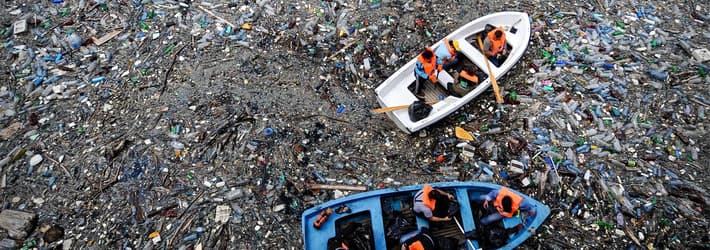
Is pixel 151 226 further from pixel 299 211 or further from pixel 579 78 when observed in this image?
pixel 579 78

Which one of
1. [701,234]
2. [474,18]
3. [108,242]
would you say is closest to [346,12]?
[474,18]

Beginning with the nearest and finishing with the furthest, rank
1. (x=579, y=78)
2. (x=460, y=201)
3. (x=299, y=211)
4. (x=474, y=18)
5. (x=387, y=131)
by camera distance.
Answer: (x=460, y=201) < (x=299, y=211) < (x=387, y=131) < (x=579, y=78) < (x=474, y=18)

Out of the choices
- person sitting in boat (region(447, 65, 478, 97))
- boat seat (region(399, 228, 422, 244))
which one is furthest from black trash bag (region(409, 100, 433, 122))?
boat seat (region(399, 228, 422, 244))

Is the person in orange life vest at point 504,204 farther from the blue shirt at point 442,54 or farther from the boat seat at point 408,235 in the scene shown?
the blue shirt at point 442,54

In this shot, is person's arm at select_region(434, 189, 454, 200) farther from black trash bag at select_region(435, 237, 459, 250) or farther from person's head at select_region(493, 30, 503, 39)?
person's head at select_region(493, 30, 503, 39)

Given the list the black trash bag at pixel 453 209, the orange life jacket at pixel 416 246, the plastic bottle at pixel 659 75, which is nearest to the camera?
the orange life jacket at pixel 416 246

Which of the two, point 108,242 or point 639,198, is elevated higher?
point 639,198

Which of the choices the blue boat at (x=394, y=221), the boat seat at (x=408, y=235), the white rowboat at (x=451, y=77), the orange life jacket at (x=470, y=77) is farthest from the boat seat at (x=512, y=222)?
the orange life jacket at (x=470, y=77)
